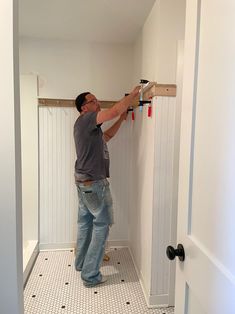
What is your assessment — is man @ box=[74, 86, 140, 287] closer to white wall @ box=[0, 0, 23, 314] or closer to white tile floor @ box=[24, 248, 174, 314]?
white tile floor @ box=[24, 248, 174, 314]

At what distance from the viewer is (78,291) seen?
224 cm

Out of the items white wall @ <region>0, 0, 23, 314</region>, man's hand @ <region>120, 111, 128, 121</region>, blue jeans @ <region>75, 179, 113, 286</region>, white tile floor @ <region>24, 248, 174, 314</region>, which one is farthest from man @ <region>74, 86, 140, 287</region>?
white wall @ <region>0, 0, 23, 314</region>

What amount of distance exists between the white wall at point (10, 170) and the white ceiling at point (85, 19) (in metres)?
1.18

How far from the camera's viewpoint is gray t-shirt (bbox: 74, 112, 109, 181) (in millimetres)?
2322

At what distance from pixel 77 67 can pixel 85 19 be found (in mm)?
616

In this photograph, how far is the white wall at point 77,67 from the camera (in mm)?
2762

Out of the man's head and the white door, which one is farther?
the man's head

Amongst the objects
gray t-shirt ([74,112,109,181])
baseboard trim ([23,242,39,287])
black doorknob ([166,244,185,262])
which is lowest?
baseboard trim ([23,242,39,287])

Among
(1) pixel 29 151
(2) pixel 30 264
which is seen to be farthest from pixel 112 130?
(2) pixel 30 264

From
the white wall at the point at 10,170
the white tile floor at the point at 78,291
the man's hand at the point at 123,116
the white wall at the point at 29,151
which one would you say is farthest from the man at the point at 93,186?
the white wall at the point at 10,170

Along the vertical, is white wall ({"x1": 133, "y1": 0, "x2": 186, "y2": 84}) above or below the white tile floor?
above

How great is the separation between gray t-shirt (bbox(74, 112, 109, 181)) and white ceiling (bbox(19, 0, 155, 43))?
31.6 inches

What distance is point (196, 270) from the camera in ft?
3.02

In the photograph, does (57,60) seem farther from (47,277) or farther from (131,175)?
(47,277)
